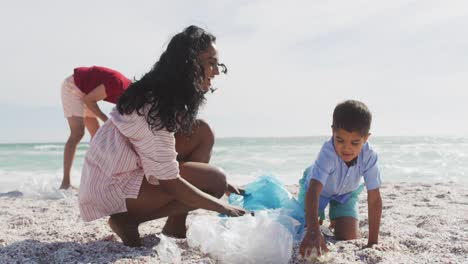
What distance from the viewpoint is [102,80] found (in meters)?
4.25

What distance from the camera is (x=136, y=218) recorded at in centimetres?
233

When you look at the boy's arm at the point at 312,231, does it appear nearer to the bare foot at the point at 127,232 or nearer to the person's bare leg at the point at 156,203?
the person's bare leg at the point at 156,203

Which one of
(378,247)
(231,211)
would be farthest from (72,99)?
(378,247)

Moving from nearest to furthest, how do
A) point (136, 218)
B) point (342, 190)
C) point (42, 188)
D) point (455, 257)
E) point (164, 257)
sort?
point (164, 257)
point (455, 257)
point (136, 218)
point (342, 190)
point (42, 188)

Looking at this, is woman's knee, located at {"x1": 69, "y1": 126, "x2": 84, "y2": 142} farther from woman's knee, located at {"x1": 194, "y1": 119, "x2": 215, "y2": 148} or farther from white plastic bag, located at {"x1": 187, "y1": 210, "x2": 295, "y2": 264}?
white plastic bag, located at {"x1": 187, "y1": 210, "x2": 295, "y2": 264}

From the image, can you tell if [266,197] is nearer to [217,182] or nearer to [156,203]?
[217,182]

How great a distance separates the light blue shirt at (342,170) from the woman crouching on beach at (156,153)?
51cm

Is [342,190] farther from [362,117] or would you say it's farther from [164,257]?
[164,257]

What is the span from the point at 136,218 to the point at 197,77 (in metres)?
0.81

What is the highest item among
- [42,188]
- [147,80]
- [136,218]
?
[147,80]

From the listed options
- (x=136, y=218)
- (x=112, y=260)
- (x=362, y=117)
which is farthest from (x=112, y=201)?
(x=362, y=117)

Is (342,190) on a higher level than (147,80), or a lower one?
lower

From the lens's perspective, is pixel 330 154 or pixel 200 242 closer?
pixel 200 242

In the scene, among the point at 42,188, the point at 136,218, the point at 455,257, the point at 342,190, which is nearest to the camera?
the point at 455,257
